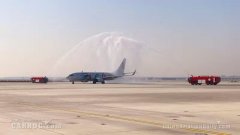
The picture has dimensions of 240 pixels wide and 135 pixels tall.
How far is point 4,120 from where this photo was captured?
21.3m

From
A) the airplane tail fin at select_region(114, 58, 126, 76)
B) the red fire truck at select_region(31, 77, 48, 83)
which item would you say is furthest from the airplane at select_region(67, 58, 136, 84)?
the red fire truck at select_region(31, 77, 48, 83)

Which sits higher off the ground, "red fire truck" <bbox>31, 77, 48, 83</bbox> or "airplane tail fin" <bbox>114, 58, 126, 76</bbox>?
"airplane tail fin" <bbox>114, 58, 126, 76</bbox>

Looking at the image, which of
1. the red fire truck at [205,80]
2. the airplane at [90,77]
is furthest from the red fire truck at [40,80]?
the red fire truck at [205,80]

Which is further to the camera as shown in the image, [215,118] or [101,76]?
[101,76]

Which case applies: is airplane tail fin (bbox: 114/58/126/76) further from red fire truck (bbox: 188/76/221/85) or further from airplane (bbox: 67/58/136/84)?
red fire truck (bbox: 188/76/221/85)

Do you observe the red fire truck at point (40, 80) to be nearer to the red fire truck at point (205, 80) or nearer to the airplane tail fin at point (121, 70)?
the airplane tail fin at point (121, 70)

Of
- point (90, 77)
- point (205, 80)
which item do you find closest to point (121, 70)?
point (90, 77)

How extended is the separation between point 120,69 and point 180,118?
12670 centimetres

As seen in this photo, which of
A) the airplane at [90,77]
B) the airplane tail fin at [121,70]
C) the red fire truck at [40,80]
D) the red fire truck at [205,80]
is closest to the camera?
the red fire truck at [205,80]

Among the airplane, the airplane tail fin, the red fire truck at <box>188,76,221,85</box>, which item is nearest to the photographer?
the red fire truck at <box>188,76,221,85</box>

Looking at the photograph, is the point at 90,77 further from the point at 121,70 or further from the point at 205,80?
the point at 205,80

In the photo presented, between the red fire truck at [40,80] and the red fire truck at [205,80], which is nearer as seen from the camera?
the red fire truck at [205,80]

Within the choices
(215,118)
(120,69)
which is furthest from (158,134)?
(120,69)

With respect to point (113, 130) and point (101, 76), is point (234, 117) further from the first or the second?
point (101, 76)
